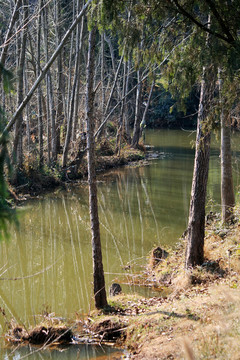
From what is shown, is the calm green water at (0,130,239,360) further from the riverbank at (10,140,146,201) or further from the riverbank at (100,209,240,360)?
the riverbank at (100,209,240,360)

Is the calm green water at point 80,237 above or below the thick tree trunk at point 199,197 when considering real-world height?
below

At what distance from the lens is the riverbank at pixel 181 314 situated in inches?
226

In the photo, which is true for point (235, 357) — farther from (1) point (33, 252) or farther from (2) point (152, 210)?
(2) point (152, 210)

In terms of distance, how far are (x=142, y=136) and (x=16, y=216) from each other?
29437mm

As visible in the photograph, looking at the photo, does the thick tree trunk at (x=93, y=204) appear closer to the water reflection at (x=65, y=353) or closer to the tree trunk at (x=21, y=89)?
the water reflection at (x=65, y=353)

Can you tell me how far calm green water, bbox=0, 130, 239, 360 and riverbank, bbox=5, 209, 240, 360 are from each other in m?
0.63

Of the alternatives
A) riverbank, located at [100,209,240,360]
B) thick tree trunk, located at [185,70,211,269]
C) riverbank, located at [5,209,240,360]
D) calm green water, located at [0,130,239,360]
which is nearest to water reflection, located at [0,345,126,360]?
calm green water, located at [0,130,239,360]

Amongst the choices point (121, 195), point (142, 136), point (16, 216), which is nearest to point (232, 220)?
point (16, 216)

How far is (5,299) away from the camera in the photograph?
922 centimetres

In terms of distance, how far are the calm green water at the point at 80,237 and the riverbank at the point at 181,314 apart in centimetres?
63

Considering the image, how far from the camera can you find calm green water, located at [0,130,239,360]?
9.24 m

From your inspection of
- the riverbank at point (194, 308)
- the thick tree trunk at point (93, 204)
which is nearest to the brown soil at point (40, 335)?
the thick tree trunk at point (93, 204)

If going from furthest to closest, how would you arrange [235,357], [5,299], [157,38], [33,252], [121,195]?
[121,195] → [33,252] → [5,299] → [157,38] → [235,357]

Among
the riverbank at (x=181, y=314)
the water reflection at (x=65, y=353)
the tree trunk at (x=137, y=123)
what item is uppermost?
the tree trunk at (x=137, y=123)
